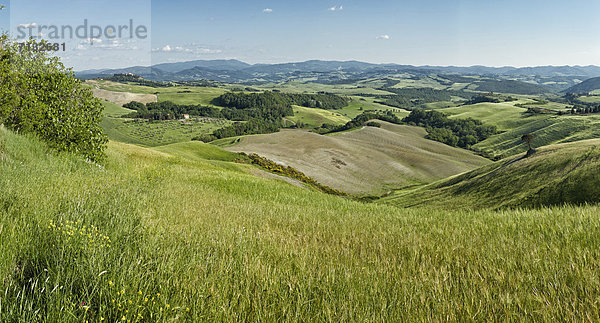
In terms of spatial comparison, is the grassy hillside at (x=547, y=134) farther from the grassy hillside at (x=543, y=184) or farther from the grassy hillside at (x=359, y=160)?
the grassy hillside at (x=543, y=184)

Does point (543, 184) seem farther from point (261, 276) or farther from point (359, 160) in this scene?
point (359, 160)

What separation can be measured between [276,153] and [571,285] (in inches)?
3680

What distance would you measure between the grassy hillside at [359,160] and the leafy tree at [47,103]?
64.3m

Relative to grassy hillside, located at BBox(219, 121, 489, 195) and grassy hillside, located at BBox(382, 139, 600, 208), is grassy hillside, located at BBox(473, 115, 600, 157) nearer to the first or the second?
grassy hillside, located at BBox(219, 121, 489, 195)

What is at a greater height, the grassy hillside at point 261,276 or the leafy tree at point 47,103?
the leafy tree at point 47,103

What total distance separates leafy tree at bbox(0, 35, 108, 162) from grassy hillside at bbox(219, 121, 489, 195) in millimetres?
64261

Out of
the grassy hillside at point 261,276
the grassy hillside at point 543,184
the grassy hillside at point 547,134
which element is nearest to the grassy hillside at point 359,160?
the grassy hillside at point 547,134

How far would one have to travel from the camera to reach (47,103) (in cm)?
1603

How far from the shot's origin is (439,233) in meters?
6.04

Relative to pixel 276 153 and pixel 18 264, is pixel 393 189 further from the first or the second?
pixel 18 264

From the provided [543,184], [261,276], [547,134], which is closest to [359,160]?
[543,184]

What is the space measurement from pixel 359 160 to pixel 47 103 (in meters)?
97.8

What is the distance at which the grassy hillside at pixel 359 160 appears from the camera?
8827cm

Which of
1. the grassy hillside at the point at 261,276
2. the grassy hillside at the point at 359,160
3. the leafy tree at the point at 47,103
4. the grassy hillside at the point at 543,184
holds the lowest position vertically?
the grassy hillside at the point at 359,160
